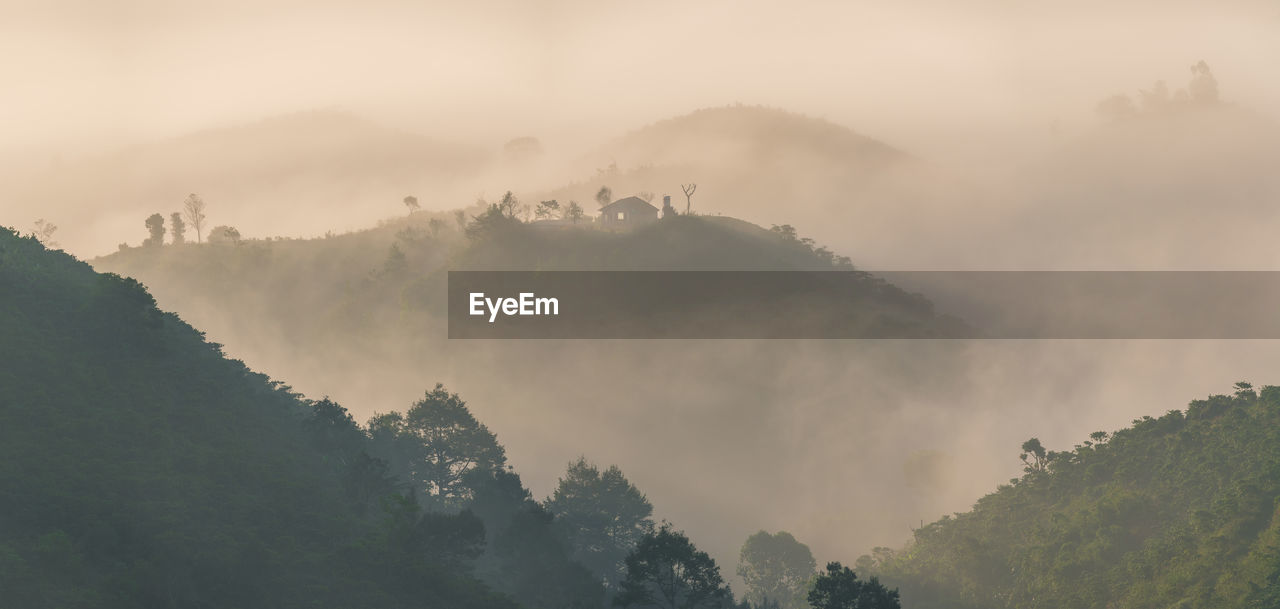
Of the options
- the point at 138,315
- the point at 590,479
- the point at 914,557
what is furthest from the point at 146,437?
the point at 914,557

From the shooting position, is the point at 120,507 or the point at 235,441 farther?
the point at 235,441

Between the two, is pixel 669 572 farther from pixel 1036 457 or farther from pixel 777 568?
pixel 1036 457

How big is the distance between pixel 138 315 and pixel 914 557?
103 meters

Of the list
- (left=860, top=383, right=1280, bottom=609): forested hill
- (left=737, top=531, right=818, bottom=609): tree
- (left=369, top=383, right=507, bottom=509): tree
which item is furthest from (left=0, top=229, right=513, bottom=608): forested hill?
(left=737, top=531, right=818, bottom=609): tree

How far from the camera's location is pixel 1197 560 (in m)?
119

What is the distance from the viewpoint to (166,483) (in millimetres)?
87812

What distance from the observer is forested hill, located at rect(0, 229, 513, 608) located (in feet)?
252

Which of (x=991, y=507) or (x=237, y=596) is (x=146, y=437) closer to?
(x=237, y=596)

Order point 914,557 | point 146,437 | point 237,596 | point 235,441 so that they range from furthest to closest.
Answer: point 914,557 → point 235,441 → point 146,437 → point 237,596

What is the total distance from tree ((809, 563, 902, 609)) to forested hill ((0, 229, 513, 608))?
25.8m

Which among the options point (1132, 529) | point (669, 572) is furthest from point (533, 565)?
point (1132, 529)

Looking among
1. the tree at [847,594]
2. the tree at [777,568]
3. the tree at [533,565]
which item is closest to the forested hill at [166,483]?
the tree at [533,565]

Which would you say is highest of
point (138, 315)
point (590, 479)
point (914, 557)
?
point (138, 315)

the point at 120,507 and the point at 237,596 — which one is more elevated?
the point at 120,507
